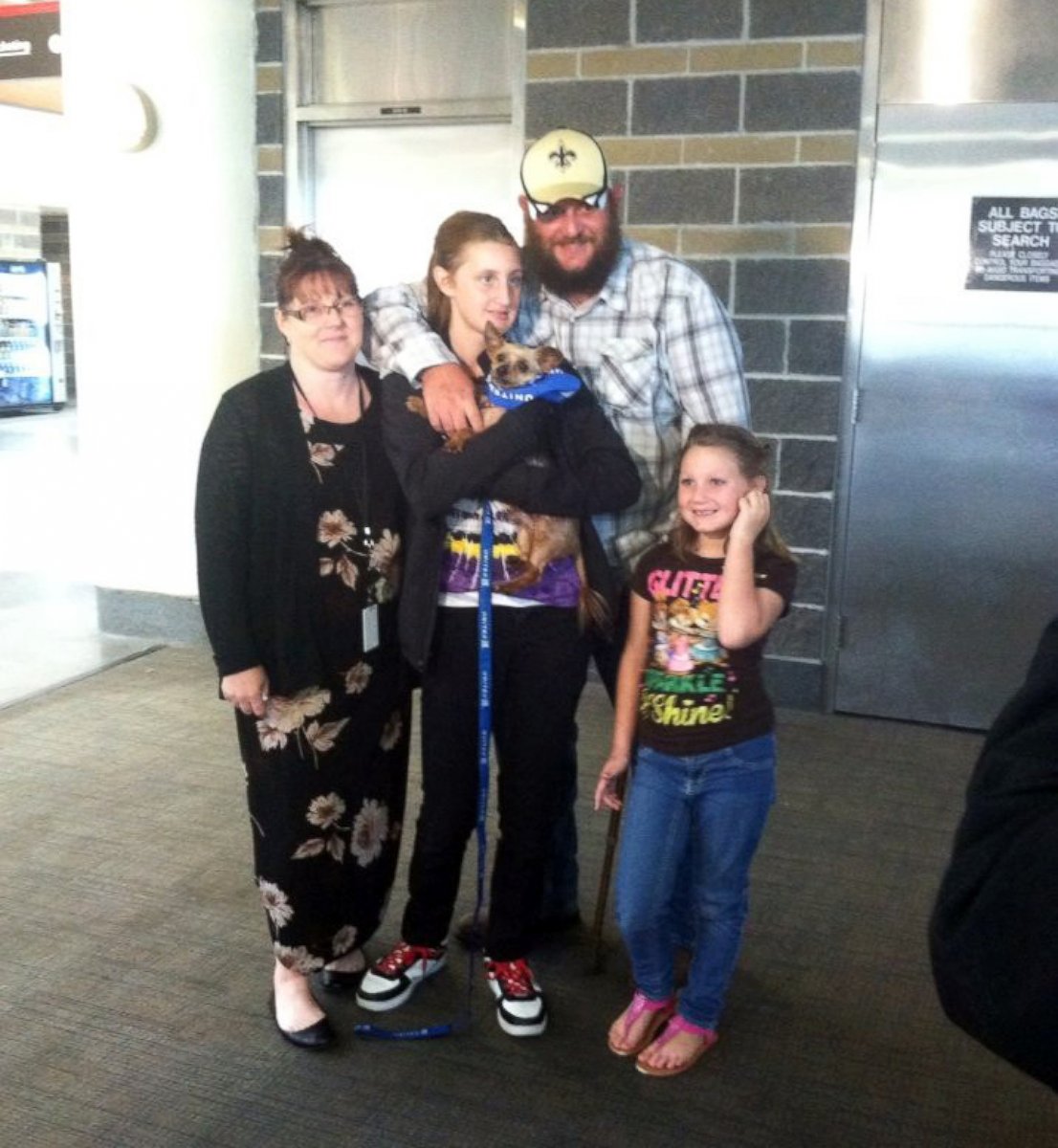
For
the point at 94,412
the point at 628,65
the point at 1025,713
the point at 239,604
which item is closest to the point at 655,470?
the point at 239,604

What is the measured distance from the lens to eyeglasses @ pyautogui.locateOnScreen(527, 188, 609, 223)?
7.45 ft

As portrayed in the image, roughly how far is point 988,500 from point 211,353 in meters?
2.85

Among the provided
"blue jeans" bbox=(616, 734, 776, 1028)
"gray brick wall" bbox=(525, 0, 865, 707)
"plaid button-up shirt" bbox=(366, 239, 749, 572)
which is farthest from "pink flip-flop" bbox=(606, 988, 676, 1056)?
"gray brick wall" bbox=(525, 0, 865, 707)

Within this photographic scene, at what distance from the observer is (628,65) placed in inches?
164

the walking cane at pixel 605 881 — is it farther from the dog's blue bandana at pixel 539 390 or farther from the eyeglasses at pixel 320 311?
the eyeglasses at pixel 320 311

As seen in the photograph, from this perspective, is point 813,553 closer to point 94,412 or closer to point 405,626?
point 405,626

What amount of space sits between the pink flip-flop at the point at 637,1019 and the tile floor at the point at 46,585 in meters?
2.84

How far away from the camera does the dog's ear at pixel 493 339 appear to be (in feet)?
7.11

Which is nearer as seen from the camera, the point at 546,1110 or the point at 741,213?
the point at 546,1110

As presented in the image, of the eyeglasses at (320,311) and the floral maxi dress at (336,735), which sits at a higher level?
the eyeglasses at (320,311)

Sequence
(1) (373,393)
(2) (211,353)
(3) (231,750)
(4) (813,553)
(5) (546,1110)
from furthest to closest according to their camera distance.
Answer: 1. (2) (211,353)
2. (4) (813,553)
3. (3) (231,750)
4. (1) (373,393)
5. (5) (546,1110)

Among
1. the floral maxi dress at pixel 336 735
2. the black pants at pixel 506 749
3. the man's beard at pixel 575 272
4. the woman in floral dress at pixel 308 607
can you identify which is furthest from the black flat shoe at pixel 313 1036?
the man's beard at pixel 575 272

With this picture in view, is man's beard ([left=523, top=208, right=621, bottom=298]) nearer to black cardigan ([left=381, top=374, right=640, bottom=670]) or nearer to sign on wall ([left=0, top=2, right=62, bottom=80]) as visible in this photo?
black cardigan ([left=381, top=374, right=640, bottom=670])

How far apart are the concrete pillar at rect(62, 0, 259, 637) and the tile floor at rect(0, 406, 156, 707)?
0.33 m
